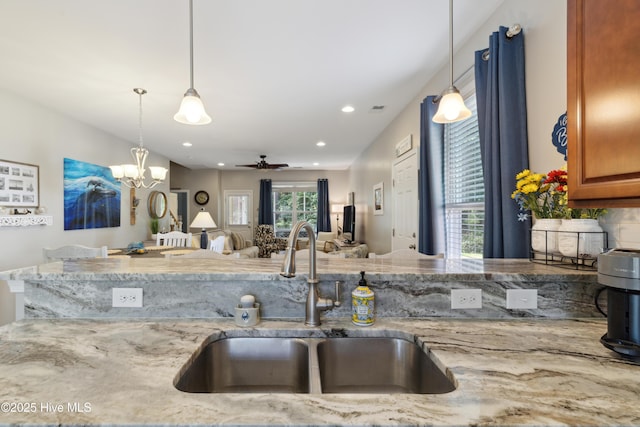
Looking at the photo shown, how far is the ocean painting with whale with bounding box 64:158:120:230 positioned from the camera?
153 inches

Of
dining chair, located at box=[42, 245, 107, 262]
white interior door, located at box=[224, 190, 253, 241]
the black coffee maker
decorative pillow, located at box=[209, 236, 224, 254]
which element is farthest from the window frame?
white interior door, located at box=[224, 190, 253, 241]

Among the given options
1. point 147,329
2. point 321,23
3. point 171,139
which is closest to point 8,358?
point 147,329

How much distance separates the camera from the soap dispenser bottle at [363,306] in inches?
42.1

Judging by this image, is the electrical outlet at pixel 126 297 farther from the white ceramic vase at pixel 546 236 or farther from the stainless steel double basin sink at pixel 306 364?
the white ceramic vase at pixel 546 236

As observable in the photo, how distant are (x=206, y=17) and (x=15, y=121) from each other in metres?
2.71

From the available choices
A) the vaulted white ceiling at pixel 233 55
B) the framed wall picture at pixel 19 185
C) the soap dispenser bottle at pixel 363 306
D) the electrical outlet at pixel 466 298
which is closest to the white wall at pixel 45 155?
the framed wall picture at pixel 19 185

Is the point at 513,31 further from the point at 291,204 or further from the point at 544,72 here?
the point at 291,204

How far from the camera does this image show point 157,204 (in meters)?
6.16

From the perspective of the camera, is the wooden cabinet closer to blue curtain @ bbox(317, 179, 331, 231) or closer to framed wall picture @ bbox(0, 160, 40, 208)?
framed wall picture @ bbox(0, 160, 40, 208)

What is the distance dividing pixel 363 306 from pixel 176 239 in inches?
172

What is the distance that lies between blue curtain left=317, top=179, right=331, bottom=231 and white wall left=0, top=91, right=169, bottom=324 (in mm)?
5130

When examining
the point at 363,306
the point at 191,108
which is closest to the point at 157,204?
the point at 191,108

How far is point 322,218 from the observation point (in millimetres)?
8758

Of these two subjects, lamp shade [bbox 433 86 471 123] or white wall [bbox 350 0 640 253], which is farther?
lamp shade [bbox 433 86 471 123]
